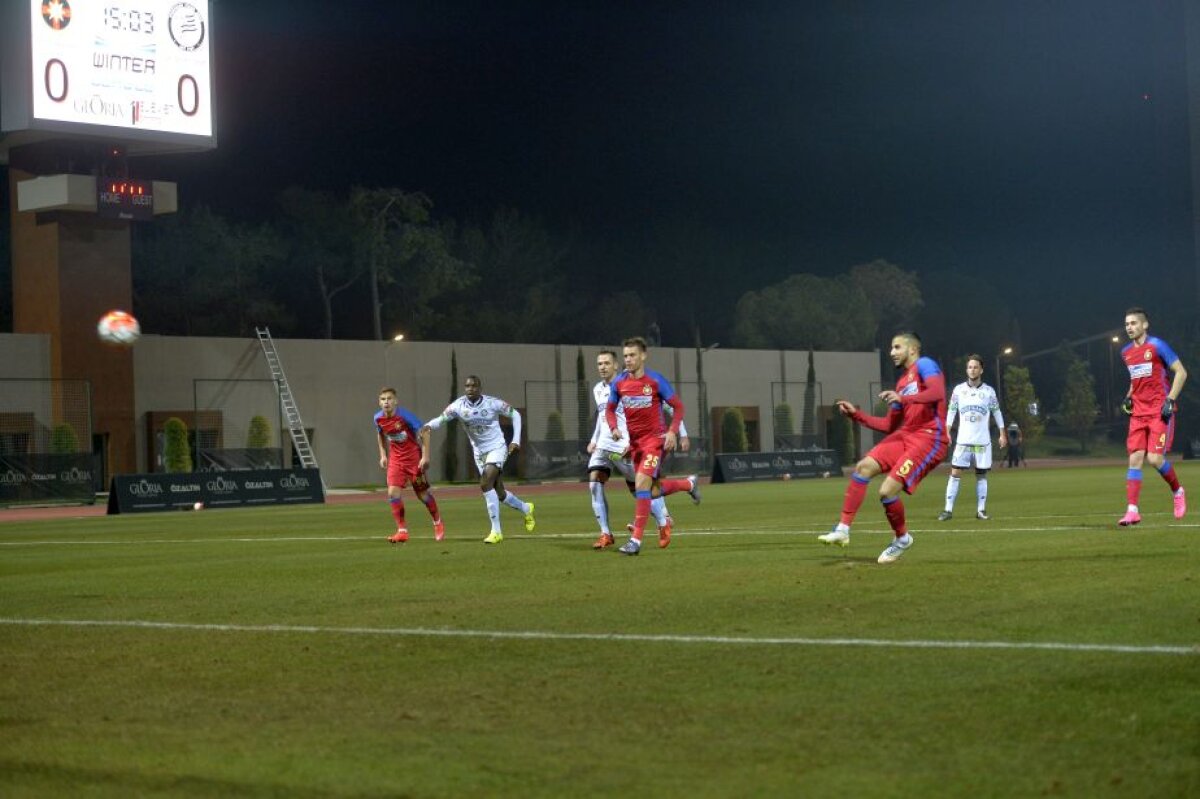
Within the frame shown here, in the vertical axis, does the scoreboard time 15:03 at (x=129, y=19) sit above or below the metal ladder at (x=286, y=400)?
above

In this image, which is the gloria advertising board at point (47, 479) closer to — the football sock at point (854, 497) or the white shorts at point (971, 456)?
the white shorts at point (971, 456)

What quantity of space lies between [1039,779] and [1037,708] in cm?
116

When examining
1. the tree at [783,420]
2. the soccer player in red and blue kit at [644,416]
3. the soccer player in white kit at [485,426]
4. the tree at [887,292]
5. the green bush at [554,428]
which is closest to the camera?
the soccer player in red and blue kit at [644,416]

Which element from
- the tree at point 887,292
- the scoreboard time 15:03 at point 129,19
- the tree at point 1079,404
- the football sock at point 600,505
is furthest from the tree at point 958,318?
the football sock at point 600,505

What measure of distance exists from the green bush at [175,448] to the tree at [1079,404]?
58495mm

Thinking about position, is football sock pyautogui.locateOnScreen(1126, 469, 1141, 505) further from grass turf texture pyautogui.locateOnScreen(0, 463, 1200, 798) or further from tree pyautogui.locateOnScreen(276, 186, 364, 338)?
tree pyautogui.locateOnScreen(276, 186, 364, 338)

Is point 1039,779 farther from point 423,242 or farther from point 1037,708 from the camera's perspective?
point 423,242

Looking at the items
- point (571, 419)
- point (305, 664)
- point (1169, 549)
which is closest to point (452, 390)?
point (571, 419)

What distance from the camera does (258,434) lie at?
56.3m

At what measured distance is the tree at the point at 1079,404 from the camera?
93312 millimetres

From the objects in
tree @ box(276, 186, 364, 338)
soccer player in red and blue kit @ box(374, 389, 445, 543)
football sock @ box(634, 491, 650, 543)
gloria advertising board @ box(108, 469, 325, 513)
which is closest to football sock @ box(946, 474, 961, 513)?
football sock @ box(634, 491, 650, 543)

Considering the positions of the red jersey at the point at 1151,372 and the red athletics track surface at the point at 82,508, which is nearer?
the red jersey at the point at 1151,372

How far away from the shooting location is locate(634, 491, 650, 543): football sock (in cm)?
1553

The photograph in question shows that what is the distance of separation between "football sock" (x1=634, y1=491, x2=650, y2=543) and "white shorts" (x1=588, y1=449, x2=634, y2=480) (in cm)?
178
